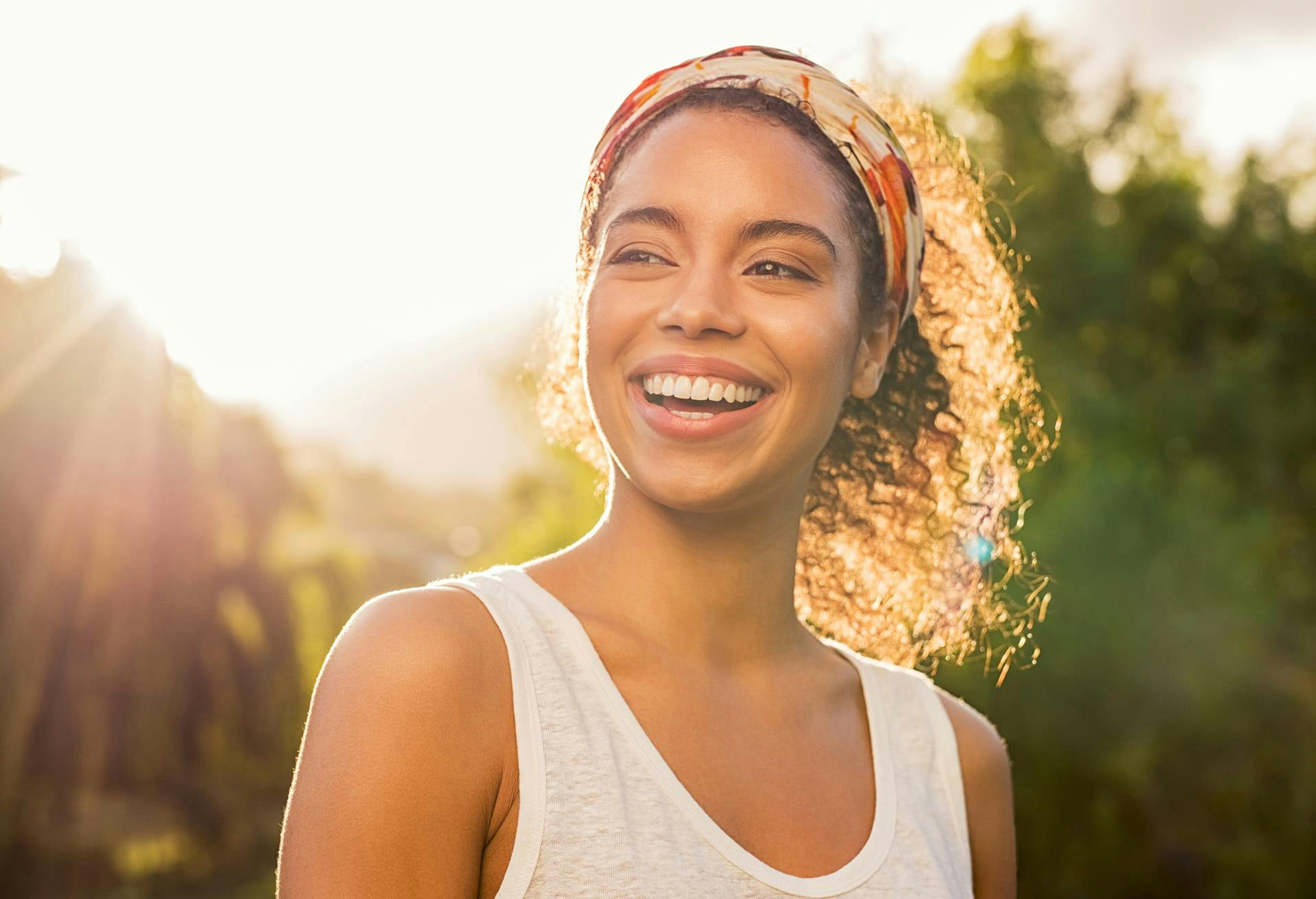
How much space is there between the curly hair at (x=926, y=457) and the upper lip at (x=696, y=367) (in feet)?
2.35

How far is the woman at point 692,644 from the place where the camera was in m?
1.53

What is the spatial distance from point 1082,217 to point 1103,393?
4957mm

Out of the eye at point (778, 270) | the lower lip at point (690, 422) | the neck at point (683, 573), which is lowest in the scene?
the neck at point (683, 573)

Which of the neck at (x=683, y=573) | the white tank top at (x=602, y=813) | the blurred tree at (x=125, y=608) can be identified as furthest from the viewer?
the blurred tree at (x=125, y=608)

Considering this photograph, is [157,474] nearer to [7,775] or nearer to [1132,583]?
[7,775]

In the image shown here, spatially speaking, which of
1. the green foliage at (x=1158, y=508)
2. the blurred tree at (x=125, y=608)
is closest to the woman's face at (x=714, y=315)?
the green foliage at (x=1158, y=508)

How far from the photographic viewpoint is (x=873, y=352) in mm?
2234

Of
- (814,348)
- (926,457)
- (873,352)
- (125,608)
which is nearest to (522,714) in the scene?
(814,348)

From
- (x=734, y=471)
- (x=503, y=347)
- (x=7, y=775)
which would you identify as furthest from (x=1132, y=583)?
(x=503, y=347)

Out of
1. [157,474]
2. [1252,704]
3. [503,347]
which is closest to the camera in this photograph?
[157,474]

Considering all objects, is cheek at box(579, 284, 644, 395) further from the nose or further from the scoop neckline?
the scoop neckline

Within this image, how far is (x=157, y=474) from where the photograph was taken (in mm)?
11391

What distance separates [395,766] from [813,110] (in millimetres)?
1147

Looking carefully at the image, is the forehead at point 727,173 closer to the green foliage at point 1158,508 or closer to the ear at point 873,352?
the ear at point 873,352
